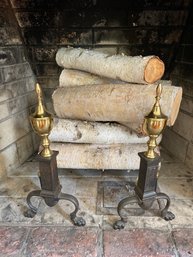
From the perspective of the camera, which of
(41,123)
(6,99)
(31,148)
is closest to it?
(41,123)

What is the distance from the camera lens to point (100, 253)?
3.57ft

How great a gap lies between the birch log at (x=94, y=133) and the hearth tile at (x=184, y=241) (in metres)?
0.62

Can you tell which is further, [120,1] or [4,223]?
[120,1]

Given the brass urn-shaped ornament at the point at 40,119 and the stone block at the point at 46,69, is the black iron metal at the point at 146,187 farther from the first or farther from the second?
the stone block at the point at 46,69

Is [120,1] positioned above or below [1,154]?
above

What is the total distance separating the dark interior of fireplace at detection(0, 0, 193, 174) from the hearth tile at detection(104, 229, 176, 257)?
0.79m

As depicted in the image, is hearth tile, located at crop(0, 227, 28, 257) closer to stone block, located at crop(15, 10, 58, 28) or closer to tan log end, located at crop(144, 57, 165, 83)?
tan log end, located at crop(144, 57, 165, 83)

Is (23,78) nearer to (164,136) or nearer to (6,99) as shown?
(6,99)

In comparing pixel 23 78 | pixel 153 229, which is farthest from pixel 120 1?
pixel 153 229

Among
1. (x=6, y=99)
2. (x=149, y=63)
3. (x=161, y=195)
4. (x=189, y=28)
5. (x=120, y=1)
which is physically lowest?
(x=161, y=195)

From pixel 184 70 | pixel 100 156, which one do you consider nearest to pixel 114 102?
pixel 100 156

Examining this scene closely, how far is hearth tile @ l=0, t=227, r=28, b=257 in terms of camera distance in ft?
3.63

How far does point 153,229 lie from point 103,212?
30 centimetres

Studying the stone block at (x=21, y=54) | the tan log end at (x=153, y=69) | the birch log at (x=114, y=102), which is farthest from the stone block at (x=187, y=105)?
the stone block at (x=21, y=54)
